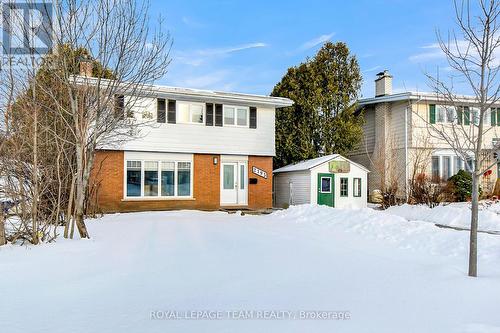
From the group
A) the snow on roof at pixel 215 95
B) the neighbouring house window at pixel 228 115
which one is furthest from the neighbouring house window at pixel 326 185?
the neighbouring house window at pixel 228 115

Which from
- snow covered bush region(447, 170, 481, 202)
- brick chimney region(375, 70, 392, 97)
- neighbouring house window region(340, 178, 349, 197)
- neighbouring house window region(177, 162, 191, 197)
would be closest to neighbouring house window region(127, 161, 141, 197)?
neighbouring house window region(177, 162, 191, 197)

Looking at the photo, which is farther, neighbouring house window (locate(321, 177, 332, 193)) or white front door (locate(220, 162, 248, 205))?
neighbouring house window (locate(321, 177, 332, 193))

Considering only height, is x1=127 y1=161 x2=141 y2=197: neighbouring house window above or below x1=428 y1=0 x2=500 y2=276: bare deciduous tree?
below

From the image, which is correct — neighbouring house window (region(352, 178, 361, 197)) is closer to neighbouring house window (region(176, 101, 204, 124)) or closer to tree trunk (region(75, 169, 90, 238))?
neighbouring house window (region(176, 101, 204, 124))

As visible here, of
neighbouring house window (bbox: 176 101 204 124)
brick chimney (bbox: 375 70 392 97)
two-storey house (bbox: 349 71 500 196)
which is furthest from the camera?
brick chimney (bbox: 375 70 392 97)

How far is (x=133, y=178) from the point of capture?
54.3 ft

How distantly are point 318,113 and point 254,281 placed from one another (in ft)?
62.1

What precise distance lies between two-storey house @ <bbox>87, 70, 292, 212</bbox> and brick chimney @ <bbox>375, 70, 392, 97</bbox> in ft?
27.0

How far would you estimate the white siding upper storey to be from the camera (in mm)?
16562

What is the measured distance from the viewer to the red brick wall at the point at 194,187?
1584 centimetres

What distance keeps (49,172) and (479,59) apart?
921cm

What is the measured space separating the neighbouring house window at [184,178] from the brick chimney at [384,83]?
1343 cm

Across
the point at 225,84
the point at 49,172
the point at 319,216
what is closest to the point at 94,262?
the point at 49,172

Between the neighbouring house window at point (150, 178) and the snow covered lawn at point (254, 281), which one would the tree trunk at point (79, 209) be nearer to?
the snow covered lawn at point (254, 281)
